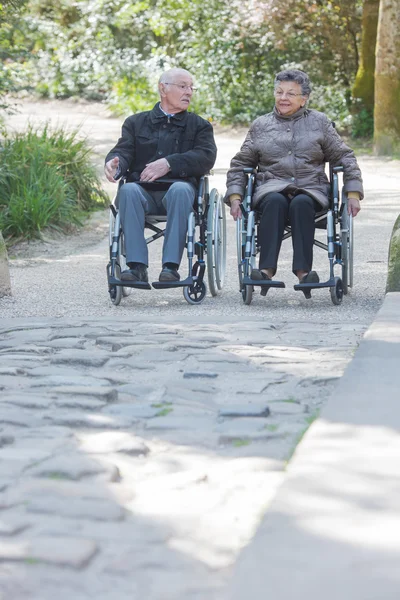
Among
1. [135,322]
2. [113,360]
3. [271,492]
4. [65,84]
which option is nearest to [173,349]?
[113,360]

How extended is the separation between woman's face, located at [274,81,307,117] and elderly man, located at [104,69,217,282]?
478 mm

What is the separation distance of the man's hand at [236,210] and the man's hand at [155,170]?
440mm

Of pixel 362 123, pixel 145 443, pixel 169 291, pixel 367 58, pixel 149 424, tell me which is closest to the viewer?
pixel 145 443

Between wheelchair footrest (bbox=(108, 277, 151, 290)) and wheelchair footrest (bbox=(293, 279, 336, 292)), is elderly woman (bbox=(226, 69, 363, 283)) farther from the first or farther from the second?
wheelchair footrest (bbox=(108, 277, 151, 290))

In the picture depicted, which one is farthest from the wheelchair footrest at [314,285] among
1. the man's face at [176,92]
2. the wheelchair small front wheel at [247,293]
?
the man's face at [176,92]

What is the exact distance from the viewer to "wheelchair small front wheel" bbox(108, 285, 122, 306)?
5984 millimetres

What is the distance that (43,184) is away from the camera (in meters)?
9.72

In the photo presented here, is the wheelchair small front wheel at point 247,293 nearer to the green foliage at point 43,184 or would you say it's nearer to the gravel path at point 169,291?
the gravel path at point 169,291

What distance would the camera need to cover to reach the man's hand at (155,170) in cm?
603

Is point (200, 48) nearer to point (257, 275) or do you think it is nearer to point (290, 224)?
point (290, 224)

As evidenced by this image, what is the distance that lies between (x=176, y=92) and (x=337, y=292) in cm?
152

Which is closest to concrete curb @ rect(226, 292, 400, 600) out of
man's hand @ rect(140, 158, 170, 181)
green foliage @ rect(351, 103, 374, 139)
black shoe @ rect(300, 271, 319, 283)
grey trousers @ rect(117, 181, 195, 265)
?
black shoe @ rect(300, 271, 319, 283)

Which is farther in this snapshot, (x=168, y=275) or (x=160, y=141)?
(x=160, y=141)

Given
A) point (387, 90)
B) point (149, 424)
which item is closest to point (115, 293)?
point (149, 424)
